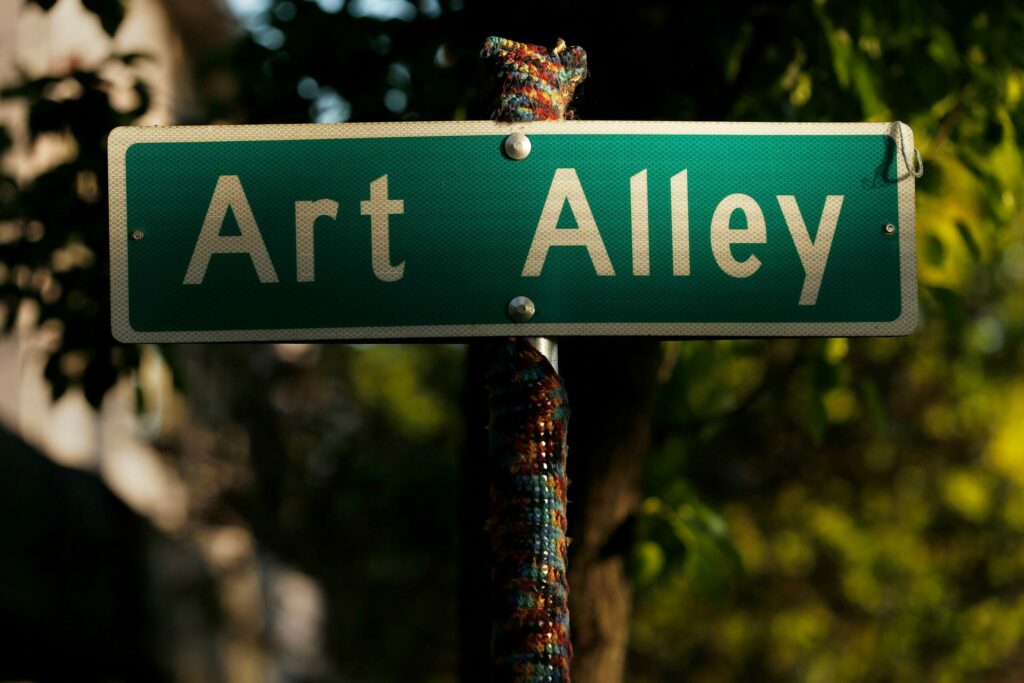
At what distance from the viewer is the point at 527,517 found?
201 centimetres

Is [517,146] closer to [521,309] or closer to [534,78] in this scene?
[534,78]

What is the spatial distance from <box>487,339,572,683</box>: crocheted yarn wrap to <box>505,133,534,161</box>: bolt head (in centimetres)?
28

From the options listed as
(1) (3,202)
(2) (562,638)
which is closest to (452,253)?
(2) (562,638)

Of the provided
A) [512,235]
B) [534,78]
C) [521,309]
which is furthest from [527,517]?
[534,78]

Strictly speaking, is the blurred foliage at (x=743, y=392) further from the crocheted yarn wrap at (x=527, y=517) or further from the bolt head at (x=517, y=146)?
the crocheted yarn wrap at (x=527, y=517)

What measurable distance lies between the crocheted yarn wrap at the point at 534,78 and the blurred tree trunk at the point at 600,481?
1.18 metres

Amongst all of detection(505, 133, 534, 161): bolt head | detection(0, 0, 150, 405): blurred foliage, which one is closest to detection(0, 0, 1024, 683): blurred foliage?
detection(0, 0, 150, 405): blurred foliage

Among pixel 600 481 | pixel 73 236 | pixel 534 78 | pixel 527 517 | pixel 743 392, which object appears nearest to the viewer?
pixel 527 517

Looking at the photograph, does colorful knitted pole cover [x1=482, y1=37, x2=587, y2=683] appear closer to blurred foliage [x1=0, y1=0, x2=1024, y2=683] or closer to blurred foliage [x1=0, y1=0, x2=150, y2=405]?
blurred foliage [x1=0, y1=0, x2=1024, y2=683]

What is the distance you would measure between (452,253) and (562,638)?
1.96 ft

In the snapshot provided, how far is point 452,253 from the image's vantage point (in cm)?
209

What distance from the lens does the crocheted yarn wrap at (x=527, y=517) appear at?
198 centimetres

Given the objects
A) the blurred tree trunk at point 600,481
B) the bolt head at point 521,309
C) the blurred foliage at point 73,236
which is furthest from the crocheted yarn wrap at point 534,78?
the blurred foliage at point 73,236

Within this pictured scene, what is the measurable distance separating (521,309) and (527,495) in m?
0.28
